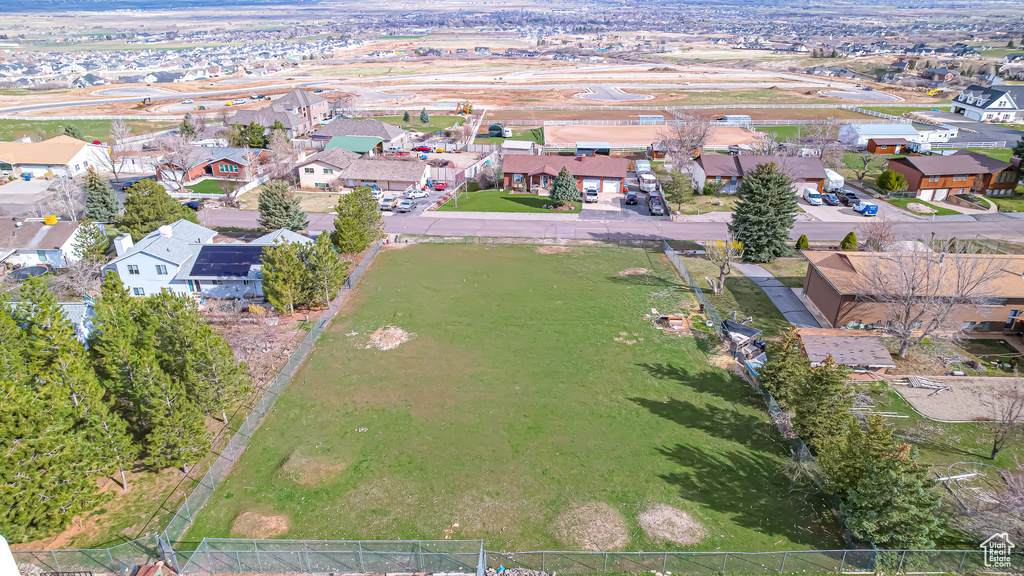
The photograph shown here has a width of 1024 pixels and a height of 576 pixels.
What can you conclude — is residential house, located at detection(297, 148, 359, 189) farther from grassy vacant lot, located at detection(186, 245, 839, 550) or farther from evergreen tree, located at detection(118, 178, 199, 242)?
grassy vacant lot, located at detection(186, 245, 839, 550)

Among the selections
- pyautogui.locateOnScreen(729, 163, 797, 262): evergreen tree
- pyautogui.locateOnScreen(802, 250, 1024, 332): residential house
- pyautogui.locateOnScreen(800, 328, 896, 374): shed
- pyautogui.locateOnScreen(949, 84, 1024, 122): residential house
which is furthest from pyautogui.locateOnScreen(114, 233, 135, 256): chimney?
pyautogui.locateOnScreen(949, 84, 1024, 122): residential house

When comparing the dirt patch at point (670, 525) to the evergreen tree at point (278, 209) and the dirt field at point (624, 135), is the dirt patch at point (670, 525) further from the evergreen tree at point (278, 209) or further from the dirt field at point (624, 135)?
the dirt field at point (624, 135)

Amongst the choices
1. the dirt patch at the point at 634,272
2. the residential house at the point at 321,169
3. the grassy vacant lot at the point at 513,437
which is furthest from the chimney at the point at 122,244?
the dirt patch at the point at 634,272

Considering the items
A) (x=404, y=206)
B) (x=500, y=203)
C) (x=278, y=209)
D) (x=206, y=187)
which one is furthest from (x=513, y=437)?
(x=206, y=187)

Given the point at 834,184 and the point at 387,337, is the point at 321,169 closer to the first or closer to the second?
the point at 387,337

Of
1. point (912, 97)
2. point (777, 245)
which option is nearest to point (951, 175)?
point (777, 245)
